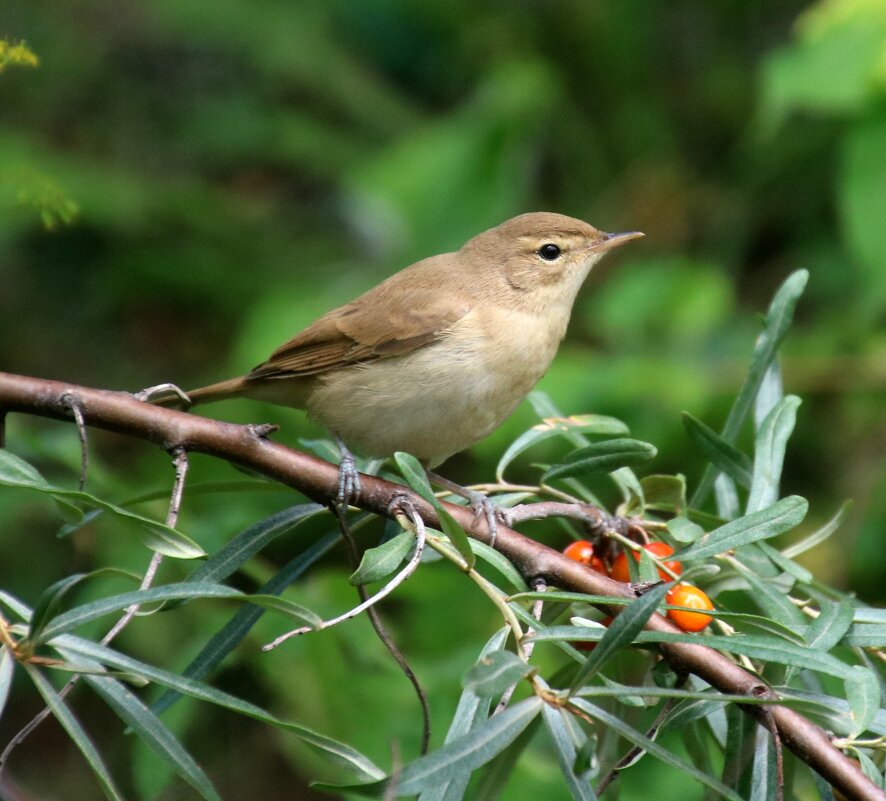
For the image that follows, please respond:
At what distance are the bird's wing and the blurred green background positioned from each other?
2.62 feet

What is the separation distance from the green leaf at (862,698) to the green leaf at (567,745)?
399 millimetres

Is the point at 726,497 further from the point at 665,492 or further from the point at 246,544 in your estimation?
the point at 246,544

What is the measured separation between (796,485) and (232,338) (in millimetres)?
3048

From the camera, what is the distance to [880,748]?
1.79 metres

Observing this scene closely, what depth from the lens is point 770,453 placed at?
7.33 feet

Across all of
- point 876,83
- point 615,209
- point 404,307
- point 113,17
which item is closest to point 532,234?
point 404,307

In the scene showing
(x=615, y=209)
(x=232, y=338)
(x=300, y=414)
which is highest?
(x=615, y=209)

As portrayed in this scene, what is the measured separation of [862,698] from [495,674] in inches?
22.6

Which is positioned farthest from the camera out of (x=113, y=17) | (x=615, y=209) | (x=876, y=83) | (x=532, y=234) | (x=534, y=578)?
(x=113, y=17)

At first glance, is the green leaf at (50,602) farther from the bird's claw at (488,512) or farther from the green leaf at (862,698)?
the green leaf at (862,698)

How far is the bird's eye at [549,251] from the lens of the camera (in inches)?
141

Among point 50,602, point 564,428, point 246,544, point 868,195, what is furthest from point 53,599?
point 868,195

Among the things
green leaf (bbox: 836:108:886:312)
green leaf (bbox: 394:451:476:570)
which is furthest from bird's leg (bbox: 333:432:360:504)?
green leaf (bbox: 836:108:886:312)

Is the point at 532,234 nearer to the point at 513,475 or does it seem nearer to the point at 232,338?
the point at 513,475
